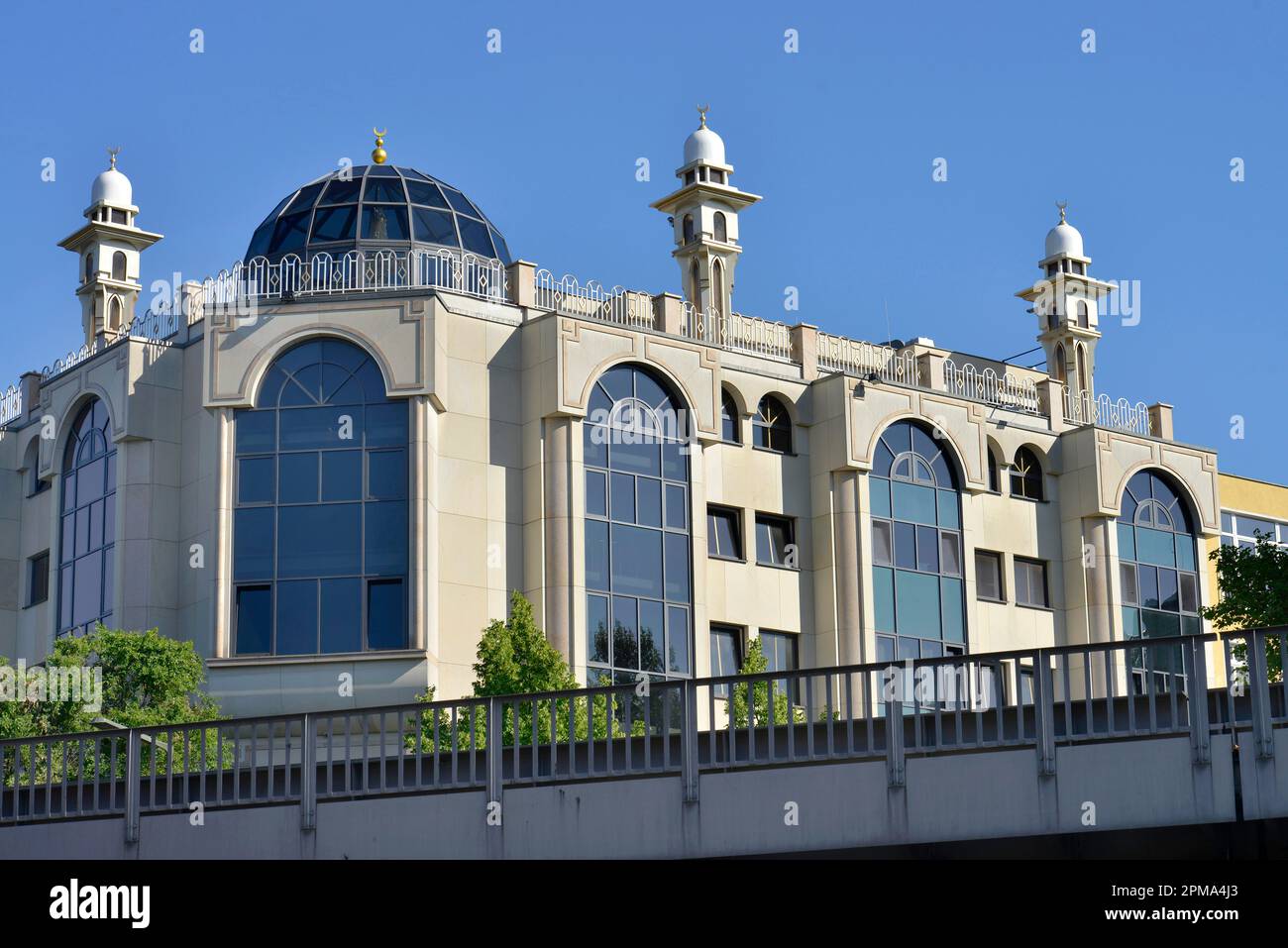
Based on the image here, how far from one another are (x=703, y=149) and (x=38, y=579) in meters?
19.2

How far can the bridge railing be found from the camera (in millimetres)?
19859

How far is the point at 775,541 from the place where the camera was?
5234 centimetres

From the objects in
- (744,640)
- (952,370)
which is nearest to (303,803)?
(744,640)

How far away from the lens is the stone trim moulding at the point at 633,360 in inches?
1874

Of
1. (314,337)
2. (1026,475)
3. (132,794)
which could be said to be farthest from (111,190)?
(132,794)

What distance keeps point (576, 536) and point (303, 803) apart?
23949 mm

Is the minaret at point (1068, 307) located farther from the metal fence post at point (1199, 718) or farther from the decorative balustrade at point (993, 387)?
the metal fence post at point (1199, 718)

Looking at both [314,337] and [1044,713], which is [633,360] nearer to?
[314,337]

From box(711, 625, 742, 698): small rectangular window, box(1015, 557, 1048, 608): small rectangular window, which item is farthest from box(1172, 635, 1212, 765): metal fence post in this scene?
box(1015, 557, 1048, 608): small rectangular window

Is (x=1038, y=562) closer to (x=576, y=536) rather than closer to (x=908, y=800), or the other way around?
(x=576, y=536)

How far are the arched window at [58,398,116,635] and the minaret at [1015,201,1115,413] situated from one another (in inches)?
1046

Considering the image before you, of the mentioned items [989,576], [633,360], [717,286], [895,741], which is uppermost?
[717,286]

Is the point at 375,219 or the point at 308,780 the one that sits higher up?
the point at 375,219
